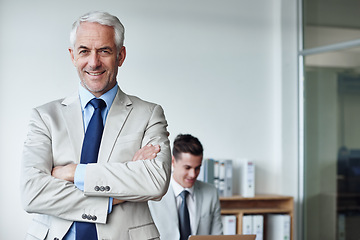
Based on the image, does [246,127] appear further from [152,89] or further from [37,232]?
[37,232]

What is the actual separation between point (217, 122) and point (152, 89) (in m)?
0.78

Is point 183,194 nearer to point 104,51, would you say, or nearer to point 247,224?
point 247,224

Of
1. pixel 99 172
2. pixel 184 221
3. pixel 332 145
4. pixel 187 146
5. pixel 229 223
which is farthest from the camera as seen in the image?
pixel 332 145

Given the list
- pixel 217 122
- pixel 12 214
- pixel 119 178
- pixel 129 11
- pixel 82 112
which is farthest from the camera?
pixel 217 122

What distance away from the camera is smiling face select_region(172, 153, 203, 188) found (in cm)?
385

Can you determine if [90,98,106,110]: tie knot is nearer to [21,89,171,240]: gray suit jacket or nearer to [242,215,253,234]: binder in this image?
[21,89,171,240]: gray suit jacket

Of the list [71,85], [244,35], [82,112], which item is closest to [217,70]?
[244,35]

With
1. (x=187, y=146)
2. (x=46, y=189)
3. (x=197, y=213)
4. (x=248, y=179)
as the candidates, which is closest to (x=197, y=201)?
(x=197, y=213)

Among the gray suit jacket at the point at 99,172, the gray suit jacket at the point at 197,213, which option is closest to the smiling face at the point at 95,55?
the gray suit jacket at the point at 99,172

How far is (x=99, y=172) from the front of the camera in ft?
6.48

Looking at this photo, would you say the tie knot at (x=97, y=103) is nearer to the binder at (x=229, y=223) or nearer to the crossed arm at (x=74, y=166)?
the crossed arm at (x=74, y=166)

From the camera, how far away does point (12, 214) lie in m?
4.86

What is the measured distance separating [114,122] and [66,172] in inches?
10.1

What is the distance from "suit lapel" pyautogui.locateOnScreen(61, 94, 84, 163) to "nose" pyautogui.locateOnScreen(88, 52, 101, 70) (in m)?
0.17
